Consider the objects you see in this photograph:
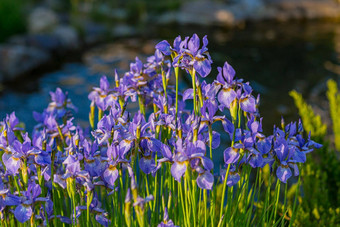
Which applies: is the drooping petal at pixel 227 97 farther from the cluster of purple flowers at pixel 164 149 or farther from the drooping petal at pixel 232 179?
the drooping petal at pixel 232 179

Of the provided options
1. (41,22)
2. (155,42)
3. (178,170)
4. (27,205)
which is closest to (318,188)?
(178,170)

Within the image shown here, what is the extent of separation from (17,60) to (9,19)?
2287 mm

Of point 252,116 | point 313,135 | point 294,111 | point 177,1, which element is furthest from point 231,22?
point 252,116

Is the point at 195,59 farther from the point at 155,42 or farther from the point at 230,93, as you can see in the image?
the point at 155,42

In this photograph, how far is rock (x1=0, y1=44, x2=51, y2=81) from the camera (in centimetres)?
973

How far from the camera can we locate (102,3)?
52.5ft

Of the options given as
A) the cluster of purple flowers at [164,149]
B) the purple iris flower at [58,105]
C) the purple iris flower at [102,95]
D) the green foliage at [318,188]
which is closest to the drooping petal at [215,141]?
the cluster of purple flowers at [164,149]

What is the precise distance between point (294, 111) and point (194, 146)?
22.5 ft

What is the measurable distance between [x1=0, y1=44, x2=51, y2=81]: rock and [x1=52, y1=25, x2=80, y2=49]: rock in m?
1.17

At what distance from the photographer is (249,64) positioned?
11156 millimetres

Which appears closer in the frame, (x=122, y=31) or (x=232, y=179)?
(x=232, y=179)

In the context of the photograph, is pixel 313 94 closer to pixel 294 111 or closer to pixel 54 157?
pixel 294 111

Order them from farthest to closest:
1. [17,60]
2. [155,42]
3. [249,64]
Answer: [155,42] < [249,64] < [17,60]

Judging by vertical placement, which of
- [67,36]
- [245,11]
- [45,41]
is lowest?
[45,41]
